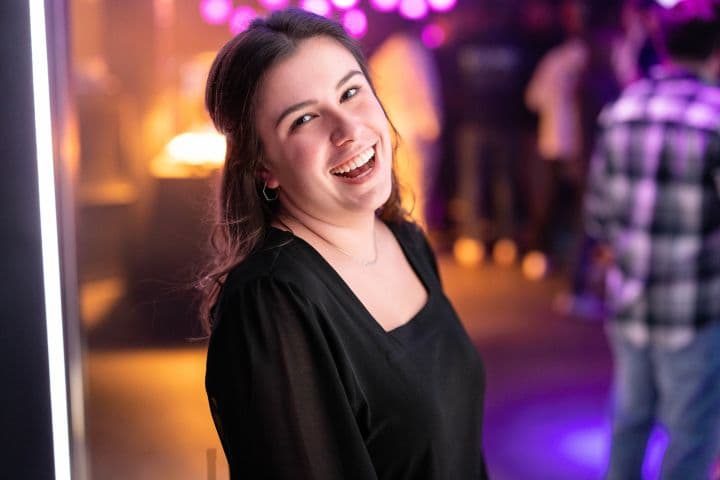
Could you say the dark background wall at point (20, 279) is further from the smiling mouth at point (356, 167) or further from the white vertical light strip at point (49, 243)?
the smiling mouth at point (356, 167)

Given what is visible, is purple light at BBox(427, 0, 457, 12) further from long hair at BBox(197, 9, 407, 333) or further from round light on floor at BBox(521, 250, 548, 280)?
long hair at BBox(197, 9, 407, 333)

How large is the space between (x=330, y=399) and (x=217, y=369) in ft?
0.51

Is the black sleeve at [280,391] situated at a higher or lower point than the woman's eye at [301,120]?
lower

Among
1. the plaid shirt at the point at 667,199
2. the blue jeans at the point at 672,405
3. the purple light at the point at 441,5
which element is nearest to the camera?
the plaid shirt at the point at 667,199

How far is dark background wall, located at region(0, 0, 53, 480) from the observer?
4.33 feet

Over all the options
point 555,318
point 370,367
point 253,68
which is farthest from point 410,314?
point 555,318

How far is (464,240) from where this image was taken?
6.26 meters

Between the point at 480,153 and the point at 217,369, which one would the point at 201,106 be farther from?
the point at 480,153

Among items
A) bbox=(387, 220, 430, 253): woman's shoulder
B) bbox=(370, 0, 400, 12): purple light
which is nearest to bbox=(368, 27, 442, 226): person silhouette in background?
bbox=(370, 0, 400, 12): purple light

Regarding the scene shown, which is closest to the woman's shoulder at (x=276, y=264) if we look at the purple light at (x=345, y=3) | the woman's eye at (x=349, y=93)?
A: the woman's eye at (x=349, y=93)

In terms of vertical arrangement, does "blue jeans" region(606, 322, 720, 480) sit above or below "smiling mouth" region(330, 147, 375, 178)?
below

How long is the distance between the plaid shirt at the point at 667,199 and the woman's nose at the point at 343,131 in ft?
4.90

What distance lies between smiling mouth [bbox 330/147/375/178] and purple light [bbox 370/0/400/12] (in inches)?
162

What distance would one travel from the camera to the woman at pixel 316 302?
102 centimetres
